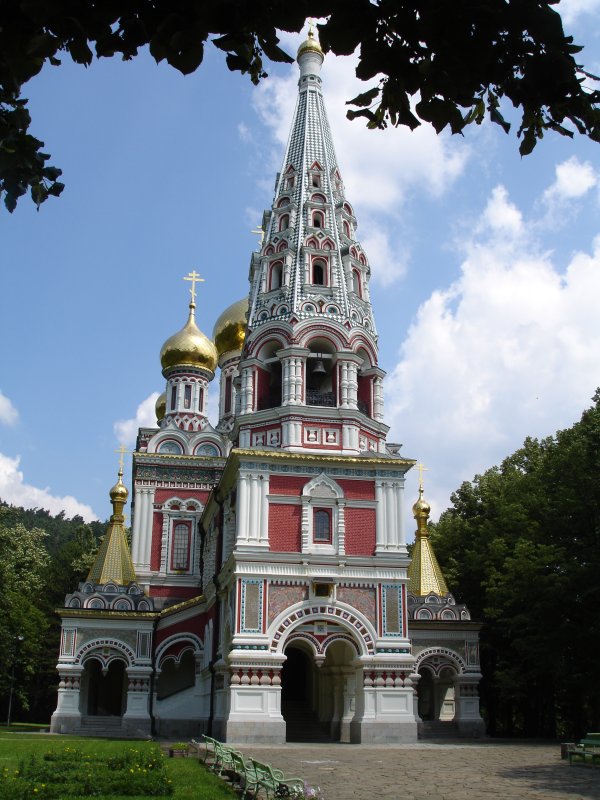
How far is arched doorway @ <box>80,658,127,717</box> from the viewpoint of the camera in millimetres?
27078

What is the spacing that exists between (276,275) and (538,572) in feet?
35.5

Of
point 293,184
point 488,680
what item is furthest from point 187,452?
point 488,680

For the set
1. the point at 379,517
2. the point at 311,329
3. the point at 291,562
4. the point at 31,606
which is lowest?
the point at 31,606

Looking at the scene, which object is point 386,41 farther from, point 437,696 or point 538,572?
point 437,696

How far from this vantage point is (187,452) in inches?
1227

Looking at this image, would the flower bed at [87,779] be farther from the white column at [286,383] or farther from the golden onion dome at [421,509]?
the golden onion dome at [421,509]

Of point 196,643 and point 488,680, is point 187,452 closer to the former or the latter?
point 196,643

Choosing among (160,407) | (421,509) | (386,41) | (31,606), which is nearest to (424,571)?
(421,509)

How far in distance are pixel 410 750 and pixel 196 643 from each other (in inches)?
387

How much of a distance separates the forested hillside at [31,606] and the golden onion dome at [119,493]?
11.6ft

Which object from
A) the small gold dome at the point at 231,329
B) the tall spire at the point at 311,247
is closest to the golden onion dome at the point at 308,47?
the tall spire at the point at 311,247

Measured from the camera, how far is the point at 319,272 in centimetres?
2439

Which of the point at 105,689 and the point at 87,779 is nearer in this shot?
the point at 87,779

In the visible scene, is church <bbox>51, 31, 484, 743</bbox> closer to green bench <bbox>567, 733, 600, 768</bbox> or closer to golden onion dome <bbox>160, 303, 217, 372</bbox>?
golden onion dome <bbox>160, 303, 217, 372</bbox>
